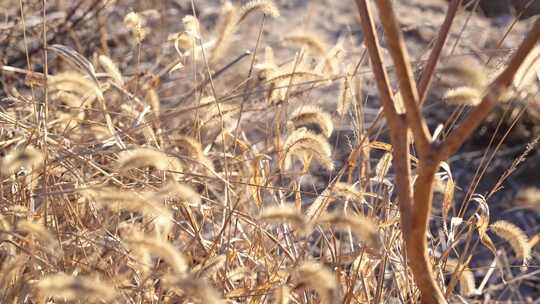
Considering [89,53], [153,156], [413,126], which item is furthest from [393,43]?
[89,53]

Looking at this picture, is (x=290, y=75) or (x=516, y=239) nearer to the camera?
(x=516, y=239)

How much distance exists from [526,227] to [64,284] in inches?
96.2

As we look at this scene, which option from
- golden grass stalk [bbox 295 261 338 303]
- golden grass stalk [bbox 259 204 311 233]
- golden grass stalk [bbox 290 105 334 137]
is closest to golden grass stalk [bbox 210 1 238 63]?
golden grass stalk [bbox 290 105 334 137]

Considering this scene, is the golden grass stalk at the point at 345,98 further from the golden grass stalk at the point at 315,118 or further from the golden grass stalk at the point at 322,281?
the golden grass stalk at the point at 322,281

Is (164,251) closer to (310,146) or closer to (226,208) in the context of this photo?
(226,208)

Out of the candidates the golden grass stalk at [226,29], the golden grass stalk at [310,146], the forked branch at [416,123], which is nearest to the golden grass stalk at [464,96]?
the forked branch at [416,123]

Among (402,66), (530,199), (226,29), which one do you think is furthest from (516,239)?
(226,29)

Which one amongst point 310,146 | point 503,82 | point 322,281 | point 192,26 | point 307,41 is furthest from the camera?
point 192,26

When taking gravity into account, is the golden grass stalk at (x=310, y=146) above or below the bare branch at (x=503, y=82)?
above

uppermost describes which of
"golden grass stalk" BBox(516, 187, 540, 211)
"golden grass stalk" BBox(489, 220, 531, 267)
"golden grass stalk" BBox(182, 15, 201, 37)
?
"golden grass stalk" BBox(182, 15, 201, 37)

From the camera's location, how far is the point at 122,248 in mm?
1664

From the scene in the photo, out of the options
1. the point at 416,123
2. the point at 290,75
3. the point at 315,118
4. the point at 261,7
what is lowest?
the point at 416,123

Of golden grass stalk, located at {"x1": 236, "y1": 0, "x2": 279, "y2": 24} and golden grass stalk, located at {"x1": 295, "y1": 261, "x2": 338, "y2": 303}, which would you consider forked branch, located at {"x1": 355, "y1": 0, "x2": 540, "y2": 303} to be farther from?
golden grass stalk, located at {"x1": 236, "y1": 0, "x2": 279, "y2": 24}

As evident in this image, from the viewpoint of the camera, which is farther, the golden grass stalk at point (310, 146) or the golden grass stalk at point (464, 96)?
the golden grass stalk at point (310, 146)
